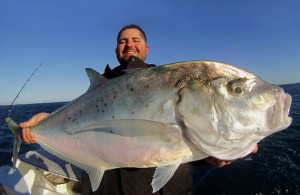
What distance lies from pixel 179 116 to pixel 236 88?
51cm

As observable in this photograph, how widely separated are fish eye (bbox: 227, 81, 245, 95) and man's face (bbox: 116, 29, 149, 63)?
2.34 m

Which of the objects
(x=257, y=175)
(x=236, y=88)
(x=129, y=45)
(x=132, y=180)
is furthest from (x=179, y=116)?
(x=257, y=175)

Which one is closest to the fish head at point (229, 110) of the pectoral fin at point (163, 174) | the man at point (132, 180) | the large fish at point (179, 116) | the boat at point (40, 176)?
the large fish at point (179, 116)

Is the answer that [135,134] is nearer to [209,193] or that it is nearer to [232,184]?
[209,193]

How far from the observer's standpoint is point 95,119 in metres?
2.77

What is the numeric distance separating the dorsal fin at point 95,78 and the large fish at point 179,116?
14cm

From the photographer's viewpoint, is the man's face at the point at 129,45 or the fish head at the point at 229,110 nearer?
the fish head at the point at 229,110

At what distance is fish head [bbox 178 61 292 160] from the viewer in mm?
2266

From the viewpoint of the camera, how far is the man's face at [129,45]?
4.46 meters

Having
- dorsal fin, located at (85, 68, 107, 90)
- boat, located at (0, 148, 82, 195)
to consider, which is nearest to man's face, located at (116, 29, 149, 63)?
dorsal fin, located at (85, 68, 107, 90)

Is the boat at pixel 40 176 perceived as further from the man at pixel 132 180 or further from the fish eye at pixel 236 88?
the fish eye at pixel 236 88

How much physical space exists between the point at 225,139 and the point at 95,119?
1.21m

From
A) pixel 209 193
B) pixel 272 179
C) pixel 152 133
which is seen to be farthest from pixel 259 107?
pixel 272 179

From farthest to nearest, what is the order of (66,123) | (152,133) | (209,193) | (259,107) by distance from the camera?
(209,193) → (66,123) → (152,133) → (259,107)
